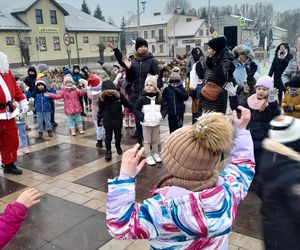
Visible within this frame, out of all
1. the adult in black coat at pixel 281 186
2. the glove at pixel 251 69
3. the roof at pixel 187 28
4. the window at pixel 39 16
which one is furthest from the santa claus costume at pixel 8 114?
the roof at pixel 187 28

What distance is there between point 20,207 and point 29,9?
143 ft

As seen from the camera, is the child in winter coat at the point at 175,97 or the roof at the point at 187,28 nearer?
→ the child in winter coat at the point at 175,97

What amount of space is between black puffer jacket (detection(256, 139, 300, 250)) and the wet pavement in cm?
236

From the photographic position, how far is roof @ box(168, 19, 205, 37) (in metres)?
68.7

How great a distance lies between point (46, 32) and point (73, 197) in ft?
138

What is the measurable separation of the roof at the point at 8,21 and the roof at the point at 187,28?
121 ft

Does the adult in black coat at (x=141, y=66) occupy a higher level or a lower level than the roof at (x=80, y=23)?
lower

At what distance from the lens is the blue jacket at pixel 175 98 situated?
20.1 ft

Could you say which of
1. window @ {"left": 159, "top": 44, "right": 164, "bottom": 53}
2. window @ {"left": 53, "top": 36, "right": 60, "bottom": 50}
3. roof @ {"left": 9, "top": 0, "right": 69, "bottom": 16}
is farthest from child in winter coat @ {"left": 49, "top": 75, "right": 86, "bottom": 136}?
window @ {"left": 159, "top": 44, "right": 164, "bottom": 53}

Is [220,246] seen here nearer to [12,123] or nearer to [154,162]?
[154,162]

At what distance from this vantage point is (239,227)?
3.73m

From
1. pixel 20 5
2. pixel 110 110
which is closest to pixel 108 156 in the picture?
pixel 110 110

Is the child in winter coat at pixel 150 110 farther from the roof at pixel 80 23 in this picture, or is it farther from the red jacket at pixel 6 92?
the roof at pixel 80 23

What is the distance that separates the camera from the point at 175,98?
6.18 m
